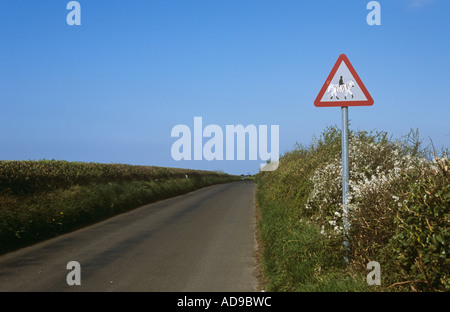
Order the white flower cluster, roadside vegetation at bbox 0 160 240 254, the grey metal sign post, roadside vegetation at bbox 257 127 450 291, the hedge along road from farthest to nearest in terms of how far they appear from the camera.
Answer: roadside vegetation at bbox 0 160 240 254
the white flower cluster
the hedge along road
the grey metal sign post
roadside vegetation at bbox 257 127 450 291

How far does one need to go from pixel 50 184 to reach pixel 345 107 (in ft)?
43.9

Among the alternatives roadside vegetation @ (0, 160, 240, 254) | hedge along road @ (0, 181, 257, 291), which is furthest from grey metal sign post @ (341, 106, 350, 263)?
roadside vegetation @ (0, 160, 240, 254)

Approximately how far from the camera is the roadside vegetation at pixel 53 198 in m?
11.1

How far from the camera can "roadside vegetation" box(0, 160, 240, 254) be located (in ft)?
36.4

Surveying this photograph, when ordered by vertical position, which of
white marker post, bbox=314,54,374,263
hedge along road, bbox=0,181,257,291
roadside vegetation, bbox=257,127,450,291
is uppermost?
white marker post, bbox=314,54,374,263

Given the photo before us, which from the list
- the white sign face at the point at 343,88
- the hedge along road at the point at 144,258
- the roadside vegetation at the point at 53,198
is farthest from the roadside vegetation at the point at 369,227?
the roadside vegetation at the point at 53,198

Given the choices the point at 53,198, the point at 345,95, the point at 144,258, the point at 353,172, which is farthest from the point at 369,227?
the point at 53,198

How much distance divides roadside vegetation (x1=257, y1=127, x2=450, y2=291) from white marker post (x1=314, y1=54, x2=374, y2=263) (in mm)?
209

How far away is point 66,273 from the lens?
764 cm

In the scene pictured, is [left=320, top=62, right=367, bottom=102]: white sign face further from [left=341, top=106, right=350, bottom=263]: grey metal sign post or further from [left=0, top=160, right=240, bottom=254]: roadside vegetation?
[left=0, top=160, right=240, bottom=254]: roadside vegetation

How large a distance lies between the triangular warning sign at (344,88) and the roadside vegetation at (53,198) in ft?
29.7

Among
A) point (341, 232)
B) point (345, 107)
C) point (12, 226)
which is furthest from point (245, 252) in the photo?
point (12, 226)

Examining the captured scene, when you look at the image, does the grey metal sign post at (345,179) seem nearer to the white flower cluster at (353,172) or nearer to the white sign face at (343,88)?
the white sign face at (343,88)

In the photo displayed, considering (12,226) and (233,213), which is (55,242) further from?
(233,213)
